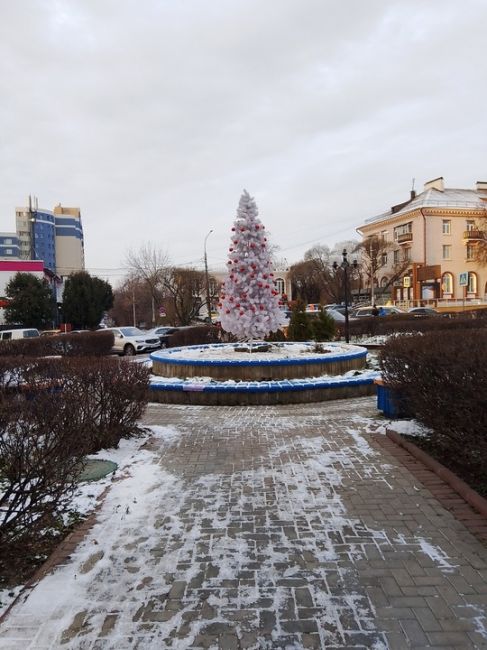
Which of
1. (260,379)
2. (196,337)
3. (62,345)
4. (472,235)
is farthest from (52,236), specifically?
(260,379)

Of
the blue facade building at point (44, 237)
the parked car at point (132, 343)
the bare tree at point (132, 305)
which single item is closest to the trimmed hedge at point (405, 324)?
the parked car at point (132, 343)

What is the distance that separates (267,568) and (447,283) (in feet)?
169

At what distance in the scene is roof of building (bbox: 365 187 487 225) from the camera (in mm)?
48094

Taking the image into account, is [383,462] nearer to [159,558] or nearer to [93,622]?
[159,558]

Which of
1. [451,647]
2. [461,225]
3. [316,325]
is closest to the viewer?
[451,647]

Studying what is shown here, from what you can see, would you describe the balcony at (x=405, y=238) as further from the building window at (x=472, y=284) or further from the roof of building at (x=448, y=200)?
the building window at (x=472, y=284)

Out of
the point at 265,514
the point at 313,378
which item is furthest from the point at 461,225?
the point at 265,514

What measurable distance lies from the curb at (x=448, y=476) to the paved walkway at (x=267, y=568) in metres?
0.30

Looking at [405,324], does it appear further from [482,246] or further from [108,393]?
[482,246]

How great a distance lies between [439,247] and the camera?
4812 cm

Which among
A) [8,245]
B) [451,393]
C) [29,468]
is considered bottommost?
[29,468]

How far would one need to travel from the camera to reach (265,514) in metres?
4.14

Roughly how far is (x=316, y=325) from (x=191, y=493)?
15189mm

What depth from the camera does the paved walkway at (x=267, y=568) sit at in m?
2.61
